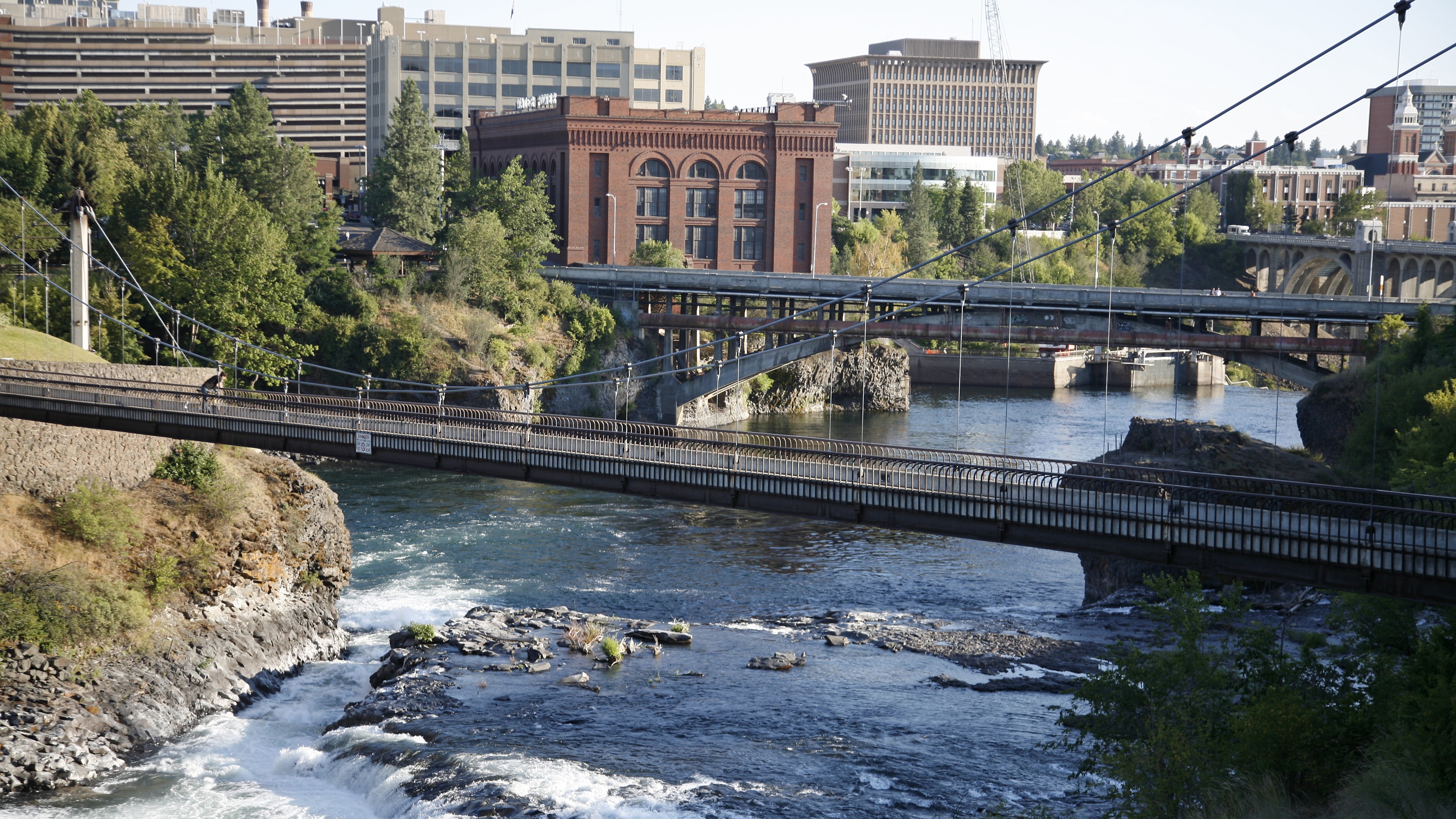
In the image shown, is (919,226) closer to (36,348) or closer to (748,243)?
(748,243)

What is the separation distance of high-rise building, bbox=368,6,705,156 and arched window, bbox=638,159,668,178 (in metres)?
50.0

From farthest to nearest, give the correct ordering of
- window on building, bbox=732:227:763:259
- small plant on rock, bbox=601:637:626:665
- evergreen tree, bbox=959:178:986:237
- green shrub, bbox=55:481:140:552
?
1. evergreen tree, bbox=959:178:986:237
2. window on building, bbox=732:227:763:259
3. green shrub, bbox=55:481:140:552
4. small plant on rock, bbox=601:637:626:665

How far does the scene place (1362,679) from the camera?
25734 millimetres

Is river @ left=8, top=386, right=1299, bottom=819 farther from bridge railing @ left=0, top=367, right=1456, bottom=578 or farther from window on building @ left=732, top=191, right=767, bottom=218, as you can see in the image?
window on building @ left=732, top=191, right=767, bottom=218

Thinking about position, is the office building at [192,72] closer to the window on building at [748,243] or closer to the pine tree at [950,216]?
the pine tree at [950,216]

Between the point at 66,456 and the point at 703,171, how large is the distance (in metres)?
60.2

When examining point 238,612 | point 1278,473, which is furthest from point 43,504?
point 1278,473

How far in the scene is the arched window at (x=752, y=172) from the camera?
3600 inches

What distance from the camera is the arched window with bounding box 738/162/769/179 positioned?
91438 mm

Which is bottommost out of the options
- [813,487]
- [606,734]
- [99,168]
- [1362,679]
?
[606,734]

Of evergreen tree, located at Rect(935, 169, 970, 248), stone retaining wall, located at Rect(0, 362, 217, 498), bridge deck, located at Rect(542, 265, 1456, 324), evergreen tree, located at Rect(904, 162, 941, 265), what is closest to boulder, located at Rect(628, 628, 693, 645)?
stone retaining wall, located at Rect(0, 362, 217, 498)

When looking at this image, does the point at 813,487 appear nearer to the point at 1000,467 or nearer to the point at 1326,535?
the point at 1000,467

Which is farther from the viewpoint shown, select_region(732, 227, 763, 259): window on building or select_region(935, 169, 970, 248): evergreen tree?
select_region(935, 169, 970, 248): evergreen tree

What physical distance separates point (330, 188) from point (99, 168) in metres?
72.7
